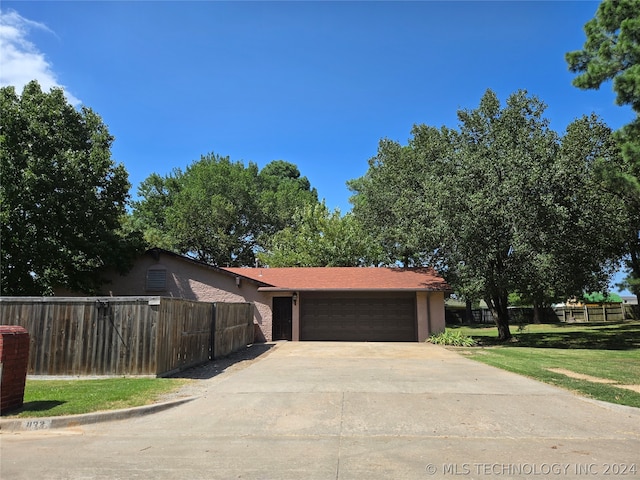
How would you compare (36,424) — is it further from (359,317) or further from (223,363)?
(359,317)

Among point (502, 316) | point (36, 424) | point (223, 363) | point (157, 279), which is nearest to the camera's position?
point (36, 424)

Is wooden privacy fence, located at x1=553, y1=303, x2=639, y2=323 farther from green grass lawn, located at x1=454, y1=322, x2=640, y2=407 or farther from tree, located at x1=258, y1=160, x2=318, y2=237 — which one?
tree, located at x1=258, y1=160, x2=318, y2=237

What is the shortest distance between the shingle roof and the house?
0.05m

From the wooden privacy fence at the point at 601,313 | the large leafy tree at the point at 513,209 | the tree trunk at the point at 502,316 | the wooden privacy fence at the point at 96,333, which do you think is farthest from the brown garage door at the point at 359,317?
the wooden privacy fence at the point at 601,313

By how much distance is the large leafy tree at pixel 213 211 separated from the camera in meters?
39.6

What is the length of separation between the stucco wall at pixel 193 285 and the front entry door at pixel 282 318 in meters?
0.53

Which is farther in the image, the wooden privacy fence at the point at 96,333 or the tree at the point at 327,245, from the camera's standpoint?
the tree at the point at 327,245

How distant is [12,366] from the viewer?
7.48 meters

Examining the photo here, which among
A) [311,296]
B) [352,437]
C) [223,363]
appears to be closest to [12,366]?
[352,437]

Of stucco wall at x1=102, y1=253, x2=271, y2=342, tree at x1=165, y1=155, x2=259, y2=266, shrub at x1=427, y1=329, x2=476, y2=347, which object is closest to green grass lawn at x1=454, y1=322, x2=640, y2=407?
shrub at x1=427, y1=329, x2=476, y2=347

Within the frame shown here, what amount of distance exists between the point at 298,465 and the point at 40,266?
60.7ft

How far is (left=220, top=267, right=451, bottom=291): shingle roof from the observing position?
22906 mm

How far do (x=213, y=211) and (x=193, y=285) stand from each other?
59.4 feet

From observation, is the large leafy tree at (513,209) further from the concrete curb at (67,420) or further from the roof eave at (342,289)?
the concrete curb at (67,420)
